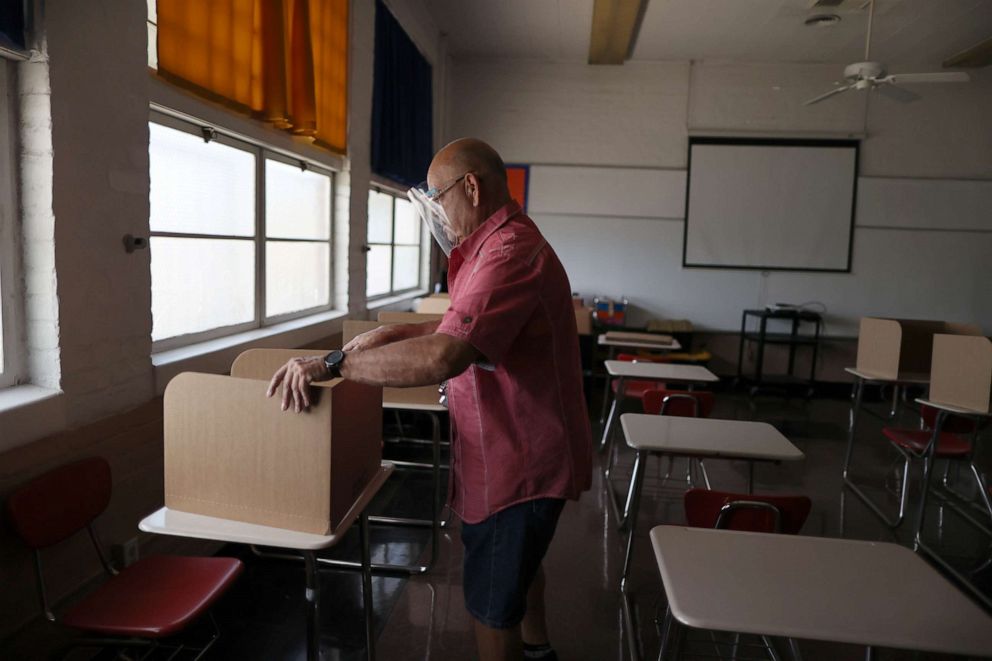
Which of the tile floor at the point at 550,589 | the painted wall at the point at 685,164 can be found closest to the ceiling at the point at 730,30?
the painted wall at the point at 685,164

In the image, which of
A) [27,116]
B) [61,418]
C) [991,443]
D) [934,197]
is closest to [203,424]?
[61,418]

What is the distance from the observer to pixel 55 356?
1.79m

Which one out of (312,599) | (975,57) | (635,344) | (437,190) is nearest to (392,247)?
(635,344)

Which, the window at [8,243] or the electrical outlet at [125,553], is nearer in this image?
the window at [8,243]

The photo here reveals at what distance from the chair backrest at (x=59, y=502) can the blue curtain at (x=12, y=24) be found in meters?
1.09

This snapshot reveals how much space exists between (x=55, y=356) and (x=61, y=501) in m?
0.40

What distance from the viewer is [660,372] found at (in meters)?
3.91

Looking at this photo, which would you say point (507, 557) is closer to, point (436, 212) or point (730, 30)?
point (436, 212)

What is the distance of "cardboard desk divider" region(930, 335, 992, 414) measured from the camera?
2.84m

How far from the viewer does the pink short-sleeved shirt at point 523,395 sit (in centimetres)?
150

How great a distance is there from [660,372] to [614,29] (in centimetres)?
351

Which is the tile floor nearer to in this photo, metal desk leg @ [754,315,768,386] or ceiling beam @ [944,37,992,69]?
metal desk leg @ [754,315,768,386]

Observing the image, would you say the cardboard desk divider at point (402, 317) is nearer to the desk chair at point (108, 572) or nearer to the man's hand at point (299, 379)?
the desk chair at point (108, 572)

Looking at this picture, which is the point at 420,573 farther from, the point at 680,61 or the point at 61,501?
the point at 680,61
